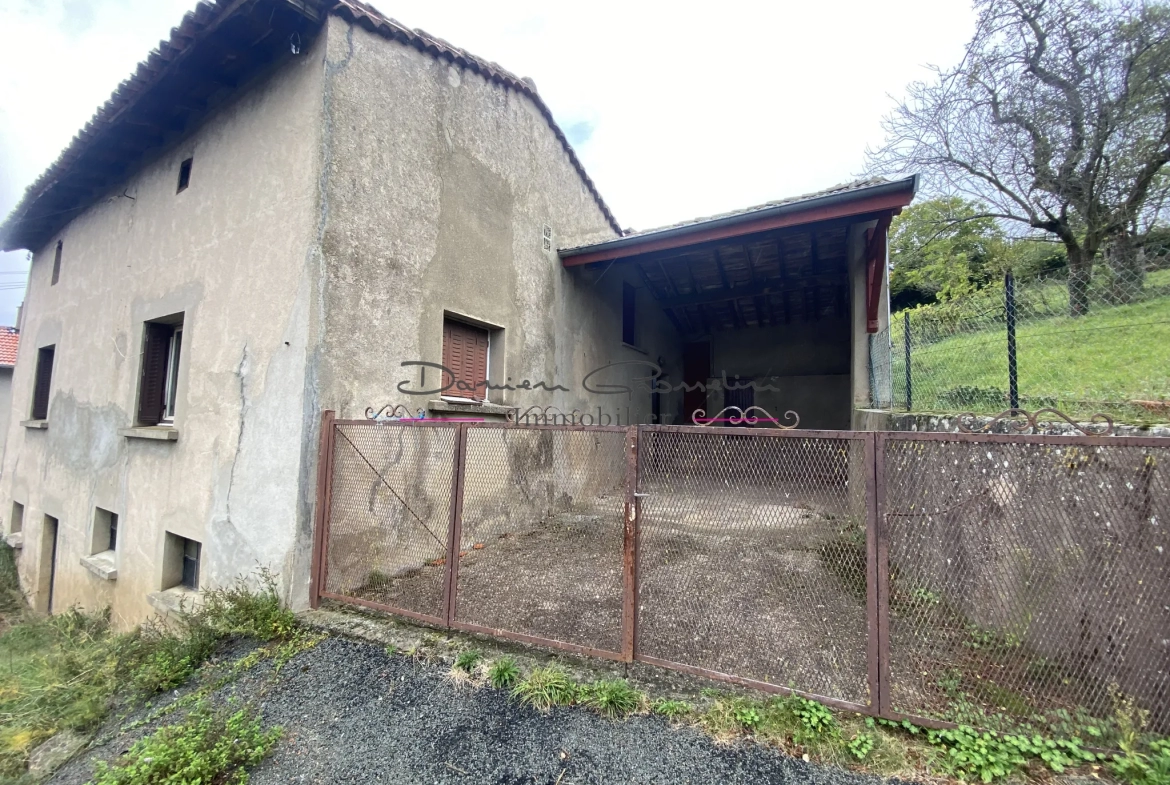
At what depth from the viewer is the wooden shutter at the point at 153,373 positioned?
531cm

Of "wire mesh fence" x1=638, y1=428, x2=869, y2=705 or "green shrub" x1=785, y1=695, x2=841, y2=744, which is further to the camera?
"wire mesh fence" x1=638, y1=428, x2=869, y2=705

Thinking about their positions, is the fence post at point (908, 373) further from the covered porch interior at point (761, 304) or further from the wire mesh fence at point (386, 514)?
the wire mesh fence at point (386, 514)

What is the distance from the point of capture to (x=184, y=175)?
17.1 ft

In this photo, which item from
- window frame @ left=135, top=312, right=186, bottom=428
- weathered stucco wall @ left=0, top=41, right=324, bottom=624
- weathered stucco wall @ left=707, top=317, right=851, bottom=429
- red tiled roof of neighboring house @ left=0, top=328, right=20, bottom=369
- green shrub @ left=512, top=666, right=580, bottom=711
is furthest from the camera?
red tiled roof of neighboring house @ left=0, top=328, right=20, bottom=369

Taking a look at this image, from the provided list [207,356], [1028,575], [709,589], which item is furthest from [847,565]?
[207,356]

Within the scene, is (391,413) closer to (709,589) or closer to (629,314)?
(709,589)

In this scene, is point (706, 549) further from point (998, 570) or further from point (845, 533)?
point (998, 570)

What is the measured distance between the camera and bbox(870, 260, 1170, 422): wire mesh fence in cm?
360

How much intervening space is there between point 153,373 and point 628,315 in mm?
7144

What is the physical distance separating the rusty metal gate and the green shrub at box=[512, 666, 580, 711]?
0.77 ft

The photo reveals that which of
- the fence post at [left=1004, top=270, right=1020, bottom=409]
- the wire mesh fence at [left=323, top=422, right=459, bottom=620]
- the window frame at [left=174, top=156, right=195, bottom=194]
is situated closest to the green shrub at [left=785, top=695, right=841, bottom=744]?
the wire mesh fence at [left=323, top=422, right=459, bottom=620]

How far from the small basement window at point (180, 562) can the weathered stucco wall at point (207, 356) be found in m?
0.11

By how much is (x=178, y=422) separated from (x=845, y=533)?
230 inches

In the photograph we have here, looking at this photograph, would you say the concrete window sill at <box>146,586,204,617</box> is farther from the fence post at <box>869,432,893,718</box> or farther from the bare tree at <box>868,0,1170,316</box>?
the bare tree at <box>868,0,1170,316</box>
